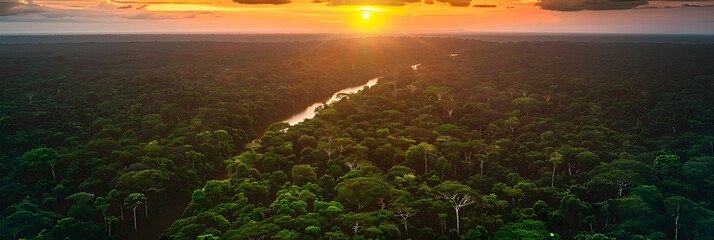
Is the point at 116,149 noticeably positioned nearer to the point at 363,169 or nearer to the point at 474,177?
the point at 363,169

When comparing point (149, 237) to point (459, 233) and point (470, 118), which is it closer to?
point (459, 233)

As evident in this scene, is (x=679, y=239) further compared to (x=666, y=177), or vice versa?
(x=666, y=177)

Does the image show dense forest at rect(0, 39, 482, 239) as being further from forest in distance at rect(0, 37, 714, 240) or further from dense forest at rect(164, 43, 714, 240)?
dense forest at rect(164, 43, 714, 240)

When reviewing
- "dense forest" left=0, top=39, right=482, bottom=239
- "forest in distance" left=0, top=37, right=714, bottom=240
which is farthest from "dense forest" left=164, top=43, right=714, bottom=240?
"dense forest" left=0, top=39, right=482, bottom=239

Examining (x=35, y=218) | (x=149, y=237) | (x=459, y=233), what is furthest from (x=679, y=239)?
(x=35, y=218)

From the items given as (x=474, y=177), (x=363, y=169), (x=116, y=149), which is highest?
(x=116, y=149)

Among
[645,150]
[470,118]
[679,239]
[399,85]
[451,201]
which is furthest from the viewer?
[399,85]

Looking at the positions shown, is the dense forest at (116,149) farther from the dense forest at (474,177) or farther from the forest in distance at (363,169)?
the dense forest at (474,177)

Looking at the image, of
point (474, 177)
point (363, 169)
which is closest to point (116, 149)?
point (363, 169)

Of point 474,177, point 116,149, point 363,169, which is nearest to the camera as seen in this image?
point 474,177

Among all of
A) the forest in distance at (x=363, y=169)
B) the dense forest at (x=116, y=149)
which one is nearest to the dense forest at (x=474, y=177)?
the forest in distance at (x=363, y=169)

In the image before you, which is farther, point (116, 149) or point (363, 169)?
point (116, 149)
